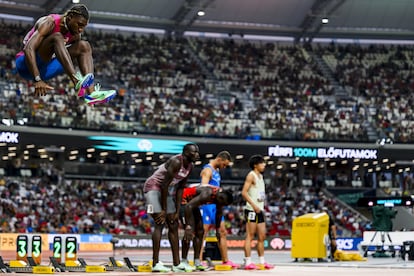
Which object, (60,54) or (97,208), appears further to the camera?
(97,208)

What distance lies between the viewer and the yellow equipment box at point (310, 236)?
20875 millimetres

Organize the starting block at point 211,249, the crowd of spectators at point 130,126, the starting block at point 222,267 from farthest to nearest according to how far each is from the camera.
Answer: the crowd of spectators at point 130,126 → the starting block at point 211,249 → the starting block at point 222,267

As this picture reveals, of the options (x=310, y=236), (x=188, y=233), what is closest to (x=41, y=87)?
(x=188, y=233)

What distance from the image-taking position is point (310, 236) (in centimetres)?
2103

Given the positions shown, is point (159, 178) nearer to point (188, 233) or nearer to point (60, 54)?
point (188, 233)

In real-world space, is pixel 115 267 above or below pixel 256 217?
below

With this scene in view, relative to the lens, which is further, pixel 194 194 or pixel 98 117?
pixel 98 117

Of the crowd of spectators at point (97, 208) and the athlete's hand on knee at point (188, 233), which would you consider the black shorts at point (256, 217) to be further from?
the crowd of spectators at point (97, 208)

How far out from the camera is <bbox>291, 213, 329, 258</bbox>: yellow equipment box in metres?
20.9

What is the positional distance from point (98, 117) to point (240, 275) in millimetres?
30850

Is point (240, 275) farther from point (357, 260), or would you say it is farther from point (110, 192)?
point (110, 192)

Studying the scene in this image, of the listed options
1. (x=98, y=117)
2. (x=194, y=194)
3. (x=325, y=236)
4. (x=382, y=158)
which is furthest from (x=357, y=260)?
(x=382, y=158)

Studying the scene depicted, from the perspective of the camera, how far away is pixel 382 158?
48094mm

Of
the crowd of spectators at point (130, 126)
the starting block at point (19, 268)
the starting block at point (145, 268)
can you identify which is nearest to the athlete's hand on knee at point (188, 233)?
the starting block at point (145, 268)
